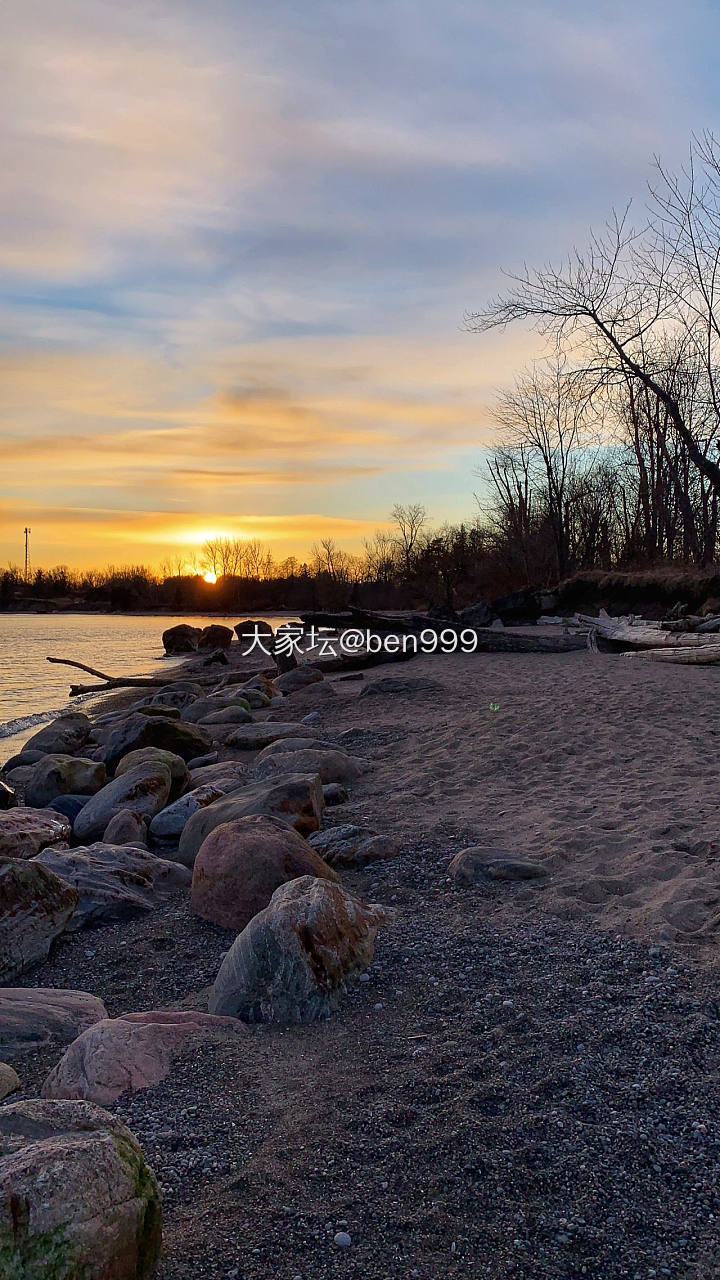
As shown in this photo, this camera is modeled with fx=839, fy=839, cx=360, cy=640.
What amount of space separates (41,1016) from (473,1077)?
1.66 metres

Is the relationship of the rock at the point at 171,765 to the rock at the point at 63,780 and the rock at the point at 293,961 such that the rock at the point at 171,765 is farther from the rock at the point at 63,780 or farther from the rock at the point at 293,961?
the rock at the point at 293,961

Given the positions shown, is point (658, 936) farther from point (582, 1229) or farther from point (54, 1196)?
point (54, 1196)

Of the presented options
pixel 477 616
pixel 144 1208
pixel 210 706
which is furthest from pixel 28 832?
pixel 477 616

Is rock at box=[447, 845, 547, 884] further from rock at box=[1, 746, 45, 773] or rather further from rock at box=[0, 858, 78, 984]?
rock at box=[1, 746, 45, 773]

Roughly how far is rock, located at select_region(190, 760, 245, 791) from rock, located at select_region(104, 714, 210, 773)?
925 mm

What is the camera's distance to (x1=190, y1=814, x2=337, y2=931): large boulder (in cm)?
423

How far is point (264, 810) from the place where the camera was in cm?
545

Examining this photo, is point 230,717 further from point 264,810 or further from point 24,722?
point 264,810

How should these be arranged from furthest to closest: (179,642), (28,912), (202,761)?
(179,642), (202,761), (28,912)

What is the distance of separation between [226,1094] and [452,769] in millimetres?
4609

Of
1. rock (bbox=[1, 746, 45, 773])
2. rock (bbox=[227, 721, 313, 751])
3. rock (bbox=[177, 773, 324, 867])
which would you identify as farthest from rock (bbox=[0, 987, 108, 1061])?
rock (bbox=[1, 746, 45, 773])

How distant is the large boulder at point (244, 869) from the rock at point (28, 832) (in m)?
1.58

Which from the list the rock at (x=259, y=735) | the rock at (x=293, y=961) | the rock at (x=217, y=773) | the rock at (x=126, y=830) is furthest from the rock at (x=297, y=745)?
the rock at (x=293, y=961)

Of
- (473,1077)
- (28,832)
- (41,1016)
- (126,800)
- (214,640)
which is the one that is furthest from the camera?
(214,640)
